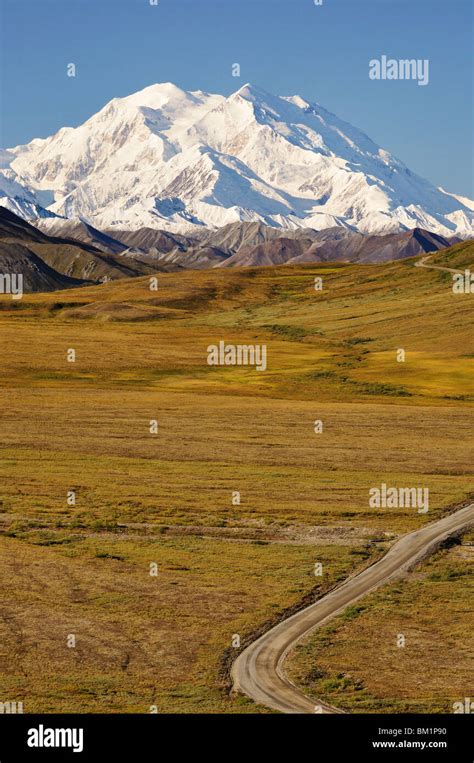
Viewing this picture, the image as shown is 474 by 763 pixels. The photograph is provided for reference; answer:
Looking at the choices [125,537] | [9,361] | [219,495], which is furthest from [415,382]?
[125,537]

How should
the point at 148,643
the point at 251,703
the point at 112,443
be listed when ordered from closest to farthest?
1. the point at 251,703
2. the point at 148,643
3. the point at 112,443

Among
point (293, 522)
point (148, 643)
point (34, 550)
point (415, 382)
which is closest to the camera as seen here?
point (148, 643)

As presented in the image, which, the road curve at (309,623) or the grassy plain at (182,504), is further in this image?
the grassy plain at (182,504)

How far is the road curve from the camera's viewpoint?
4475 cm

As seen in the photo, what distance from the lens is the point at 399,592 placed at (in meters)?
60.6

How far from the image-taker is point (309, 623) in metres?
55.0

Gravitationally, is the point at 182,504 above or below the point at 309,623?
above

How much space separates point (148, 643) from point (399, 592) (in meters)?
15.8

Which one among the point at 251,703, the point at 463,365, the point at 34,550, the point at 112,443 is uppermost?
the point at 463,365

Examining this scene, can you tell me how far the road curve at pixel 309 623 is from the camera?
4475 cm

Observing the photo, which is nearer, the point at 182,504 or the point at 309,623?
the point at 309,623

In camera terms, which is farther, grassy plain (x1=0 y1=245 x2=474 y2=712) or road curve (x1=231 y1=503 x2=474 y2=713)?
grassy plain (x1=0 y1=245 x2=474 y2=712)
